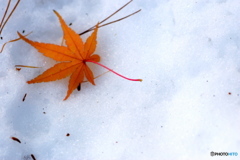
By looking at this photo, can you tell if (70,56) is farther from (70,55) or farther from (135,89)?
(135,89)

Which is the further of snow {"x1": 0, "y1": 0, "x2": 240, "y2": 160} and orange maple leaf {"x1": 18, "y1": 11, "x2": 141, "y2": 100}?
snow {"x1": 0, "y1": 0, "x2": 240, "y2": 160}

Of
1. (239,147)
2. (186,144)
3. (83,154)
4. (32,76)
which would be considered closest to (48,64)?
(32,76)

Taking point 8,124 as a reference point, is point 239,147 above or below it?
below

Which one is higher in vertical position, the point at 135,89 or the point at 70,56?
the point at 70,56

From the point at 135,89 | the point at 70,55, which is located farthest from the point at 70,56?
the point at 135,89

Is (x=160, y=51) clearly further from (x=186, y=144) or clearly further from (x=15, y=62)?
(x=15, y=62)
